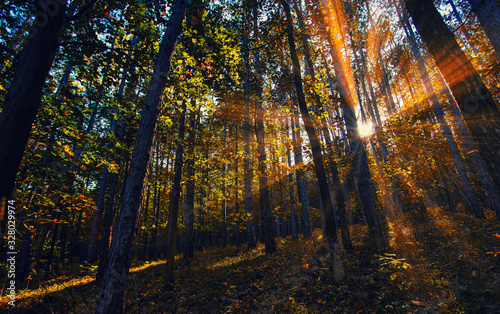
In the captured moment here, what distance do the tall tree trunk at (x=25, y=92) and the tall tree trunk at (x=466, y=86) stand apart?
6404 millimetres

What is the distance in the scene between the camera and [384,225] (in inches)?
342

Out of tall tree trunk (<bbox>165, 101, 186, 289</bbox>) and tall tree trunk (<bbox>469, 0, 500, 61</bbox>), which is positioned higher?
tall tree trunk (<bbox>469, 0, 500, 61</bbox>)

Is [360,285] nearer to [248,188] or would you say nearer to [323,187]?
[323,187]

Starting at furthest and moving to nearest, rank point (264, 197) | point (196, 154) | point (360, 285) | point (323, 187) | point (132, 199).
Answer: point (264, 197) → point (196, 154) → point (323, 187) → point (360, 285) → point (132, 199)

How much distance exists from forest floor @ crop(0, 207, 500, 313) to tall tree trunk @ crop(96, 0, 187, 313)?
15.4 inches

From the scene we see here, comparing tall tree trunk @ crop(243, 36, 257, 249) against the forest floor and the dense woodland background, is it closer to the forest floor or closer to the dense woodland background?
the dense woodland background

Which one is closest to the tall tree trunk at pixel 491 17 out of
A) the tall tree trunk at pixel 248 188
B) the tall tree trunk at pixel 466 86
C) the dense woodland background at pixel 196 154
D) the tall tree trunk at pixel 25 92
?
the dense woodland background at pixel 196 154

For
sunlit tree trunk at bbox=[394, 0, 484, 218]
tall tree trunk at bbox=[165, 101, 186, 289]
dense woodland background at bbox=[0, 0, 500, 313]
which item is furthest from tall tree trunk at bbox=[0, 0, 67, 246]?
sunlit tree trunk at bbox=[394, 0, 484, 218]

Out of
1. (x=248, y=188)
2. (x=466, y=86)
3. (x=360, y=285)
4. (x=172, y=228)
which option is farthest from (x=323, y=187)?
(x=248, y=188)

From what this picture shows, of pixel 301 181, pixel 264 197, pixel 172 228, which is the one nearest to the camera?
pixel 172 228

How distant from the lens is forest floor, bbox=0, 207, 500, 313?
12.0 ft

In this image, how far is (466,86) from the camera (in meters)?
3.26

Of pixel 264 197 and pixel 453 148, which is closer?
pixel 264 197

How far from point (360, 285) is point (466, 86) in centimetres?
458
